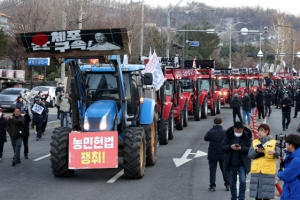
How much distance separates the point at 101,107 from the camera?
50.4 feet

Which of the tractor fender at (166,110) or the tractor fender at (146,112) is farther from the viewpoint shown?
the tractor fender at (166,110)

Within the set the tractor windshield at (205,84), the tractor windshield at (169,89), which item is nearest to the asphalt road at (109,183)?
the tractor windshield at (169,89)

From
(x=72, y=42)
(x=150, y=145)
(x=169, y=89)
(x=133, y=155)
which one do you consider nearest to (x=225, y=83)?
→ (x=169, y=89)

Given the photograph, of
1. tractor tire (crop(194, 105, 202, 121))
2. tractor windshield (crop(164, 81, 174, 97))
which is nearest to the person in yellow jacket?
tractor windshield (crop(164, 81, 174, 97))

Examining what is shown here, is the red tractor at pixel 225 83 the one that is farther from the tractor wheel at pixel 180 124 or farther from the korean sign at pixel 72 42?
the korean sign at pixel 72 42

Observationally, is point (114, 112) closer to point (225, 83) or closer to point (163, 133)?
point (163, 133)

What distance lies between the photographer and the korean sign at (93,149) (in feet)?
48.4

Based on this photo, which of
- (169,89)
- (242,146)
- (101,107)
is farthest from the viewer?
(169,89)

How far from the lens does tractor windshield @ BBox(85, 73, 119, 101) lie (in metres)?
16.2

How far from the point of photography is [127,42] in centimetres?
1393

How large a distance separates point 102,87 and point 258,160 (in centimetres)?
664

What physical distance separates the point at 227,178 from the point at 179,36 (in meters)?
62.3

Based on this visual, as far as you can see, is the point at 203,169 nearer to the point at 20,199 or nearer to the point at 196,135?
the point at 20,199

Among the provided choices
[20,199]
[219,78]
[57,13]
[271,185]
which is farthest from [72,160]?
[57,13]
